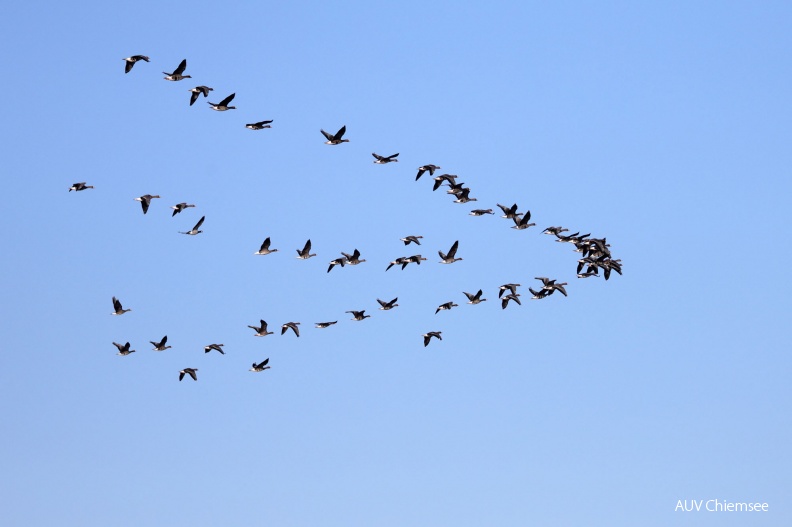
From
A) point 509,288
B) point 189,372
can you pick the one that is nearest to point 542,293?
point 509,288

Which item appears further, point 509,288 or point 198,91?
point 509,288

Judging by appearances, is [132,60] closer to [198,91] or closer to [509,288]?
[198,91]

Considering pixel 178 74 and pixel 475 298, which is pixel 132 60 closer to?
pixel 178 74

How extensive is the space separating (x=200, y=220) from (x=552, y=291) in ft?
78.9

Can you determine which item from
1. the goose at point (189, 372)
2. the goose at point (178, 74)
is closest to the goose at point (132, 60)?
the goose at point (178, 74)

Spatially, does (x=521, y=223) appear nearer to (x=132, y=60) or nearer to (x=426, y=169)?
(x=426, y=169)

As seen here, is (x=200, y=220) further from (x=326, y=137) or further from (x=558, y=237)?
(x=558, y=237)

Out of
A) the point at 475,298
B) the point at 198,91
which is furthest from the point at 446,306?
the point at 198,91

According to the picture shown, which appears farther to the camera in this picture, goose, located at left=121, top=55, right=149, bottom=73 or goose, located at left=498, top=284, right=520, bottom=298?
goose, located at left=498, top=284, right=520, bottom=298

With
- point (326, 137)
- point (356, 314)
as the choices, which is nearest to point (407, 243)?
point (356, 314)

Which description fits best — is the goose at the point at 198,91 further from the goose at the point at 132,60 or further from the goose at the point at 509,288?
the goose at the point at 509,288

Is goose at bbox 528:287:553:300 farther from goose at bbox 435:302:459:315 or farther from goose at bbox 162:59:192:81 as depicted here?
goose at bbox 162:59:192:81

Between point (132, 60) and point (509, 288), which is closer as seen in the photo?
point (132, 60)

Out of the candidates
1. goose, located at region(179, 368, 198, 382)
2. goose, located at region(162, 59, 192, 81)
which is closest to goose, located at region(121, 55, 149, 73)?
goose, located at region(162, 59, 192, 81)
